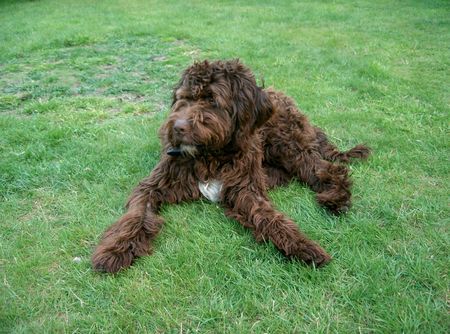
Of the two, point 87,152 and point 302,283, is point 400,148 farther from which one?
point 87,152

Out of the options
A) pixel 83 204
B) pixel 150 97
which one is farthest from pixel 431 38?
pixel 83 204

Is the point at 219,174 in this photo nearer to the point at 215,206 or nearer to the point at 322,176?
the point at 215,206

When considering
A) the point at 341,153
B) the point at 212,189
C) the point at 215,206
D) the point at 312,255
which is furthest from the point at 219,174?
the point at 341,153

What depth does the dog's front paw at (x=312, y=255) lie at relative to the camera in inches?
119

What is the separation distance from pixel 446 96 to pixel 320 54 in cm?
300

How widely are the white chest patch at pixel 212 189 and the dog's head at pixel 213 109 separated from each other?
29cm

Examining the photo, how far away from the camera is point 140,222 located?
3381 mm

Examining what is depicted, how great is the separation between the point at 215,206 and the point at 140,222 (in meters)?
0.74

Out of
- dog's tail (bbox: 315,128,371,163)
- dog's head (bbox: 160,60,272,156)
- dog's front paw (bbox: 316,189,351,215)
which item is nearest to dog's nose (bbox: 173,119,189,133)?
dog's head (bbox: 160,60,272,156)

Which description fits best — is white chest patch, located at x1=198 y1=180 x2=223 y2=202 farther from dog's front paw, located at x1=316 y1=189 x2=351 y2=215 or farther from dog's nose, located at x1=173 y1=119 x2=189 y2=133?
dog's front paw, located at x1=316 y1=189 x2=351 y2=215

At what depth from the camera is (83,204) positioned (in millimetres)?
3967

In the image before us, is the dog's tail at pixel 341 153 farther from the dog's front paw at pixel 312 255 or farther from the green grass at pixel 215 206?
the dog's front paw at pixel 312 255

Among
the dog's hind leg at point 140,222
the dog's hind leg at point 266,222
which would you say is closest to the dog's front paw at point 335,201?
the dog's hind leg at point 266,222

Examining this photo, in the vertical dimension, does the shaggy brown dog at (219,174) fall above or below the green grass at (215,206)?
above
